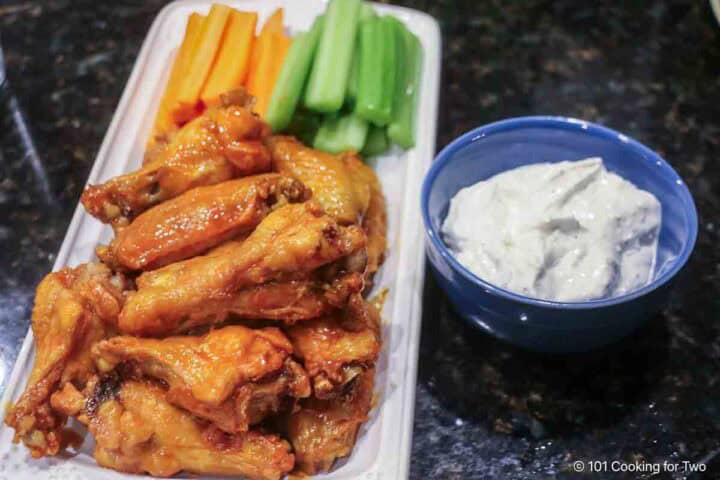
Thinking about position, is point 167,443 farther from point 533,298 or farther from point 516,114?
point 516,114

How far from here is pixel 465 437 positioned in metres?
1.89

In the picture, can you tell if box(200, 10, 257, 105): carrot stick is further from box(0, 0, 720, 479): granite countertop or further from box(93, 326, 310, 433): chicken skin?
box(93, 326, 310, 433): chicken skin

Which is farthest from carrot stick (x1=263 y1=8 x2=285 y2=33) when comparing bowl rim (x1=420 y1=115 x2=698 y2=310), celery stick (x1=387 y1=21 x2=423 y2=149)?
bowl rim (x1=420 y1=115 x2=698 y2=310)

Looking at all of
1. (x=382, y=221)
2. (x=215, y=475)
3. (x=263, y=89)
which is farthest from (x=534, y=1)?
(x=215, y=475)

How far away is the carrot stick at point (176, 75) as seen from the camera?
2.48 metres

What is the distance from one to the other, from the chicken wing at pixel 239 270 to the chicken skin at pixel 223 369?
0.19 ft

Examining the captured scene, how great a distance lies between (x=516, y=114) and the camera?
9.57ft

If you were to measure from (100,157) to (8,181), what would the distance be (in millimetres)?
521

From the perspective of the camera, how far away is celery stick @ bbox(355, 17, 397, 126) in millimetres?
2436

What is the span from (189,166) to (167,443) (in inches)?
30.8

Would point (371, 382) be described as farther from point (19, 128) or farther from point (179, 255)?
point (19, 128)

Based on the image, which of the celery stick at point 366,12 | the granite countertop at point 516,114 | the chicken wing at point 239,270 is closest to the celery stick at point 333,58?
the celery stick at point 366,12

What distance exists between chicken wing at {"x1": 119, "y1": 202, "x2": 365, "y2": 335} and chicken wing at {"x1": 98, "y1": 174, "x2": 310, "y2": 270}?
108mm

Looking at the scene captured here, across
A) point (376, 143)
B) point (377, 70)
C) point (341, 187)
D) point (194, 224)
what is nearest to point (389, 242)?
point (341, 187)
